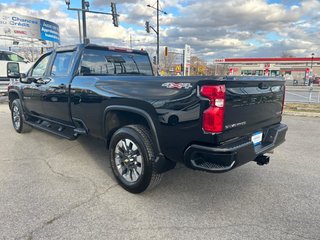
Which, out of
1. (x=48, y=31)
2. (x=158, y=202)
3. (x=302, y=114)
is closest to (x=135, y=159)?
(x=158, y=202)

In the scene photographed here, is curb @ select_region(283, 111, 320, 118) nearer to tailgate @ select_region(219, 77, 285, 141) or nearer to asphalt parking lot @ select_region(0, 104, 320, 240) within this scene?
asphalt parking lot @ select_region(0, 104, 320, 240)

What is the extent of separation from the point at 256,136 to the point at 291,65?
76.4 m

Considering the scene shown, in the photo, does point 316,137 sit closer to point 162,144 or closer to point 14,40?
point 162,144

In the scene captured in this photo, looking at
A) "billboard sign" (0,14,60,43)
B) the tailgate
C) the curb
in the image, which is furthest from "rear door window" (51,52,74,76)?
"billboard sign" (0,14,60,43)

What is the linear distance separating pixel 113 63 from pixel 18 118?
10.6ft

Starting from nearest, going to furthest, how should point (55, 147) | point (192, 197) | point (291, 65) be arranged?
point (192, 197), point (55, 147), point (291, 65)

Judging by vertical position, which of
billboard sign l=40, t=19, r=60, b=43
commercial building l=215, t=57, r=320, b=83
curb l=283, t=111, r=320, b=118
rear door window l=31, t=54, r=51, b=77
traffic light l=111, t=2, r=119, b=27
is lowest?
curb l=283, t=111, r=320, b=118

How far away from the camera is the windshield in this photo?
4.53 m

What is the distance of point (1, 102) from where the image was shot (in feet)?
44.0

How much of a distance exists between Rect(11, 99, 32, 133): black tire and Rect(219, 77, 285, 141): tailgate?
5143 millimetres

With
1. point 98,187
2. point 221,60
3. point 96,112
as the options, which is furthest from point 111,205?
point 221,60

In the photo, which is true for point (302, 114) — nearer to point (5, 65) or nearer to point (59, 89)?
point (59, 89)

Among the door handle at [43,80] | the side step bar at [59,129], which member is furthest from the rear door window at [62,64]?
the side step bar at [59,129]

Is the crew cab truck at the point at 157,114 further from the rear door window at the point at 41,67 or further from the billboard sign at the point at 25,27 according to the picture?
the billboard sign at the point at 25,27
